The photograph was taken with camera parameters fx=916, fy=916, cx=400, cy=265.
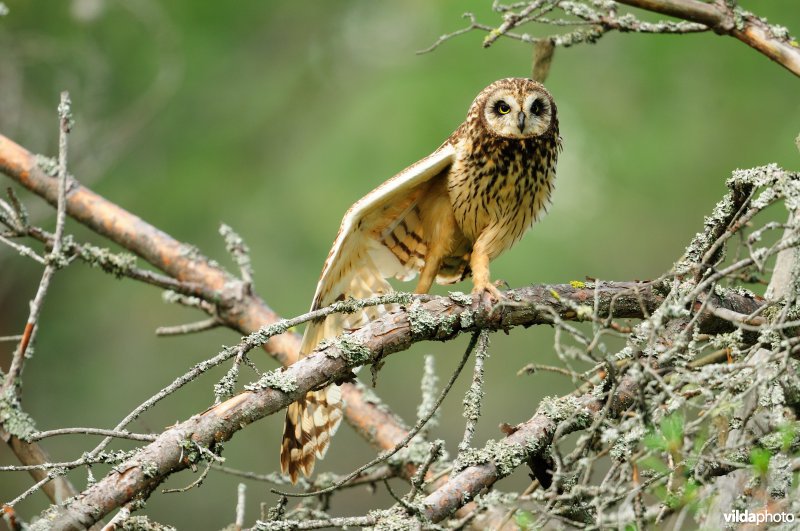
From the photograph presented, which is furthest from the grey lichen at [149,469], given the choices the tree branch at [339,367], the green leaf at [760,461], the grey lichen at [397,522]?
the green leaf at [760,461]

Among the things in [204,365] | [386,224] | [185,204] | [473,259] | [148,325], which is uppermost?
[185,204]

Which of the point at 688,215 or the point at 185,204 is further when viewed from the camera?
the point at 185,204

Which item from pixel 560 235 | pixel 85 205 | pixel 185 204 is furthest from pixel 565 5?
pixel 185 204

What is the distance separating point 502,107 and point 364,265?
2.77 feet

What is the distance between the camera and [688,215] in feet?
26.0

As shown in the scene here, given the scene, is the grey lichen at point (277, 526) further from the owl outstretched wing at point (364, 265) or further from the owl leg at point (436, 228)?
the owl leg at point (436, 228)

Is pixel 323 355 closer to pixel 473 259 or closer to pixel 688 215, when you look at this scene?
pixel 473 259

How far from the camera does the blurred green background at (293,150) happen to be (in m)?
7.22

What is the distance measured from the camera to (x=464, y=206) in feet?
11.8

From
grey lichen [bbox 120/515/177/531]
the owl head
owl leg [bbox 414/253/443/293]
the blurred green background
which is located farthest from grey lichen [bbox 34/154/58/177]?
the blurred green background

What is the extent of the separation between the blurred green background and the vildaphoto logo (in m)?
4.64

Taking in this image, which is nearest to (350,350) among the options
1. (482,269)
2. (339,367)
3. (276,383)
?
(339,367)

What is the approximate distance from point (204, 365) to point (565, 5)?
1.60m

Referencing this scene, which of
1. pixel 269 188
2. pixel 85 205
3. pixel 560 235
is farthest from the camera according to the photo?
pixel 269 188
